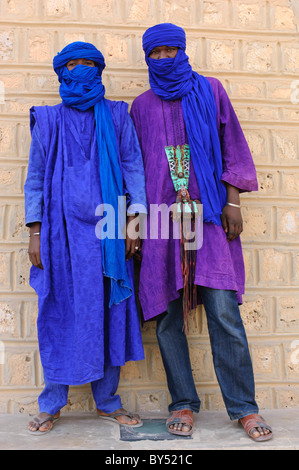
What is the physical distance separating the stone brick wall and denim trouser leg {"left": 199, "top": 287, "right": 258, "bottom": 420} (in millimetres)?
437

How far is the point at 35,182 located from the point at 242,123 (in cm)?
138

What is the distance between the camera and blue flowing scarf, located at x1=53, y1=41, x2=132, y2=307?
2811mm

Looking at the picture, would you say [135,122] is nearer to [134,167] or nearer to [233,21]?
[134,167]

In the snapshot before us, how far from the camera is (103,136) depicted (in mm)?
2867

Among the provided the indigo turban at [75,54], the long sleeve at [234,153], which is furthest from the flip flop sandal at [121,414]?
the indigo turban at [75,54]

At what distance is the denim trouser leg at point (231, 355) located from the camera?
9.08 feet

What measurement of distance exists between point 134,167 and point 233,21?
4.15ft

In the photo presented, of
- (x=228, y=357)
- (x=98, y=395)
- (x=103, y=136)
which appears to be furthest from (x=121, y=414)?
(x=103, y=136)

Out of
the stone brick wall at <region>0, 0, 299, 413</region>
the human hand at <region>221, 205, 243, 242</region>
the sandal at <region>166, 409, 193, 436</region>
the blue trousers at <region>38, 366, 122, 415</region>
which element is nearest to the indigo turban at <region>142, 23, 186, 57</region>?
the stone brick wall at <region>0, 0, 299, 413</region>

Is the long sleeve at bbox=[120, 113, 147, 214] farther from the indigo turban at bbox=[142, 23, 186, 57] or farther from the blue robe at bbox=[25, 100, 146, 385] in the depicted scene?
the indigo turban at bbox=[142, 23, 186, 57]

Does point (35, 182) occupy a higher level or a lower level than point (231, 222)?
higher

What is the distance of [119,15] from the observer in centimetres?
331

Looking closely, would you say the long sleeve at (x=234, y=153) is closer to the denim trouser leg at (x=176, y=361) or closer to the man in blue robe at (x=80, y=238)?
the man in blue robe at (x=80, y=238)

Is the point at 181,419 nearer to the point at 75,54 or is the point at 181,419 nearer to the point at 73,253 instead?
the point at 73,253
